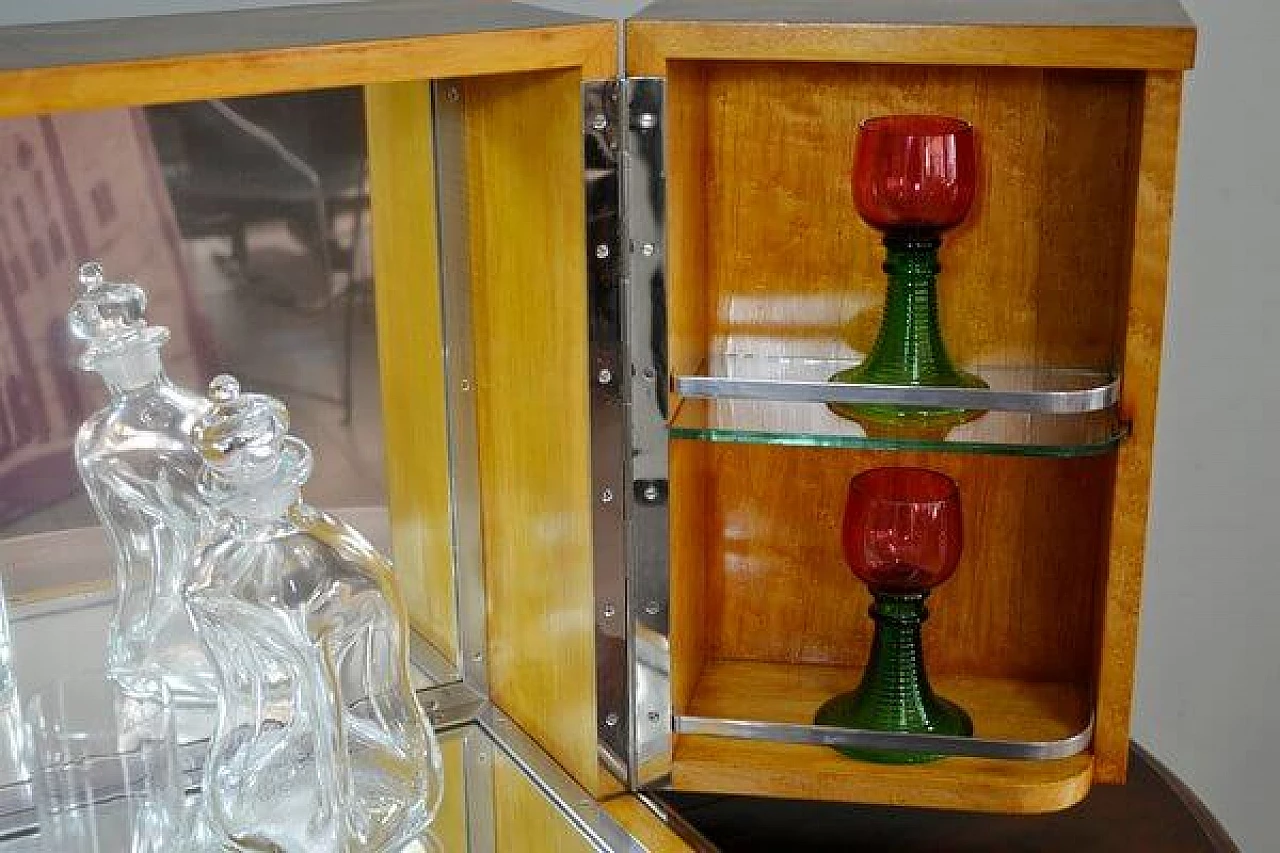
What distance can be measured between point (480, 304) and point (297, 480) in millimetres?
307

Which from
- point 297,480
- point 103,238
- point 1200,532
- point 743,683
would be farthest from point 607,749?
point 1200,532

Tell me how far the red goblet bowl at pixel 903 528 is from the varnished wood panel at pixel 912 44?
327mm

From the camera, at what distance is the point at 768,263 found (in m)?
1.48

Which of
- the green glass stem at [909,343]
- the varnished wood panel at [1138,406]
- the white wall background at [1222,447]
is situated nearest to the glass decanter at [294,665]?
the green glass stem at [909,343]

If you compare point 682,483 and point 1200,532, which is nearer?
point 682,483

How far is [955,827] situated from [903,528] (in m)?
0.30

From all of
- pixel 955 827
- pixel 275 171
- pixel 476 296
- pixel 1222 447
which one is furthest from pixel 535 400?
pixel 1222 447

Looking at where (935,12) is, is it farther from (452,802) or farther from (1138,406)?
(452,802)

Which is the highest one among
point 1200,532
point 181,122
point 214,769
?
point 181,122

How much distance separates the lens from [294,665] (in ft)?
3.96

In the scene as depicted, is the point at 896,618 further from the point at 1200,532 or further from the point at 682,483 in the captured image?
the point at 1200,532

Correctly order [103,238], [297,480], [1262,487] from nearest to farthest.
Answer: [297,480], [103,238], [1262,487]

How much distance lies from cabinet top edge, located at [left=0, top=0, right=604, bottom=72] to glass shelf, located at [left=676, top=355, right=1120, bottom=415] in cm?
28

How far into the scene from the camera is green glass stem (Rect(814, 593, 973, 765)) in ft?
4.76
